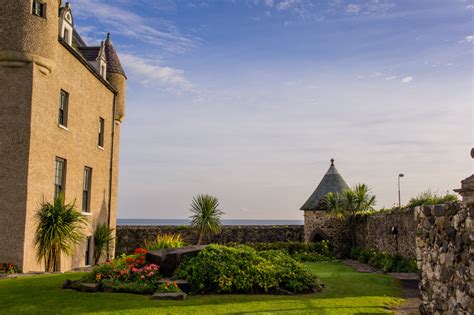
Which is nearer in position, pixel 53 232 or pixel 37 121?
pixel 53 232

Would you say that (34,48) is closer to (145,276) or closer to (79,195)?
(79,195)

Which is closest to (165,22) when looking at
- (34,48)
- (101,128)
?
(34,48)

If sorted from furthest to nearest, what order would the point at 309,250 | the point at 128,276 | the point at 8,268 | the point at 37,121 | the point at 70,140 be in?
the point at 309,250
the point at 70,140
the point at 37,121
the point at 8,268
the point at 128,276

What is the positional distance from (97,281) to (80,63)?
491 inches

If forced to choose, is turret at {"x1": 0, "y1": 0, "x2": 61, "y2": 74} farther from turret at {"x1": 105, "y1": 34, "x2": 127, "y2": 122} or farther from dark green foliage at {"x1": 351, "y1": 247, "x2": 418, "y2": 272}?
dark green foliage at {"x1": 351, "y1": 247, "x2": 418, "y2": 272}

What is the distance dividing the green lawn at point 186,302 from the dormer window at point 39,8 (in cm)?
936

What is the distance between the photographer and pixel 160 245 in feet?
56.2

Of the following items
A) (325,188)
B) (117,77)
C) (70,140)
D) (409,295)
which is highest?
(117,77)

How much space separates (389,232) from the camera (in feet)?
67.5

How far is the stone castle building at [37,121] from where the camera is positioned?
1603cm

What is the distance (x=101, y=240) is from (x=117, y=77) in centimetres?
958

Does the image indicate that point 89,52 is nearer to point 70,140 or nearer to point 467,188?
point 70,140

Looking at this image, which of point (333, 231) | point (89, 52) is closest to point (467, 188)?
point (333, 231)

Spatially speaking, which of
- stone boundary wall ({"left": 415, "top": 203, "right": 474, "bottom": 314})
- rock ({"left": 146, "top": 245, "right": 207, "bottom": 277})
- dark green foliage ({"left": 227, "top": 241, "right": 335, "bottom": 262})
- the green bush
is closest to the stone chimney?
stone boundary wall ({"left": 415, "top": 203, "right": 474, "bottom": 314})
